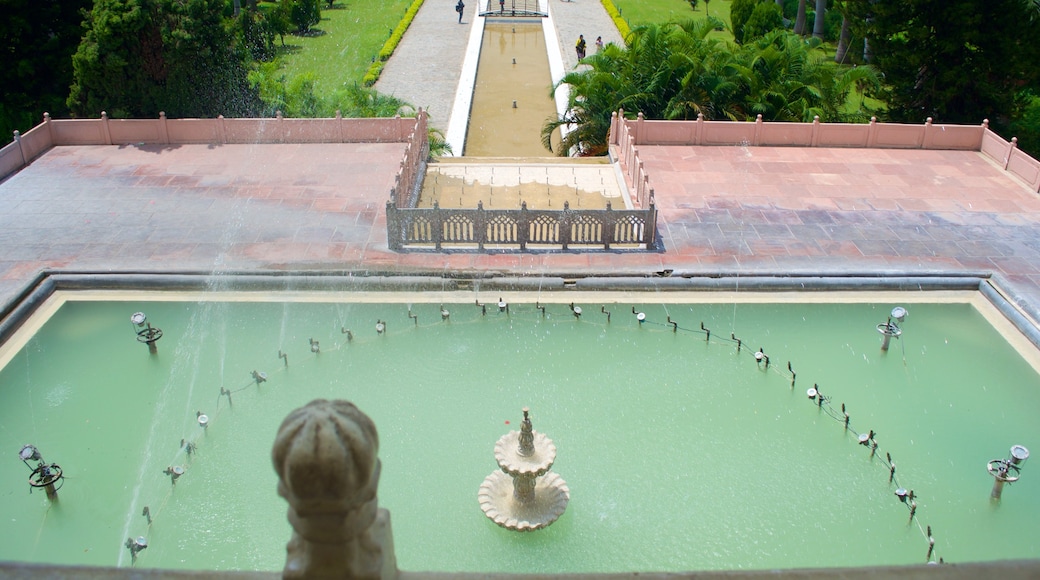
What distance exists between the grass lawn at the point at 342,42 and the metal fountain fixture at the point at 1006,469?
82.4 feet

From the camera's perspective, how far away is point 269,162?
21.7 metres

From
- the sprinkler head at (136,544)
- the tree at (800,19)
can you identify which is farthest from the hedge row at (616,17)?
the sprinkler head at (136,544)

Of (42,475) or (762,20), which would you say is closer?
(42,475)

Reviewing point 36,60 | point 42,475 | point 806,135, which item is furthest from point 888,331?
point 36,60

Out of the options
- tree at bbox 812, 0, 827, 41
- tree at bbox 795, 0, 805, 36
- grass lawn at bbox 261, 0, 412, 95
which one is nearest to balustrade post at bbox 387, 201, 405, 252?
grass lawn at bbox 261, 0, 412, 95

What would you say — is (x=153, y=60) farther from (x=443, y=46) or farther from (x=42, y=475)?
(x=443, y=46)

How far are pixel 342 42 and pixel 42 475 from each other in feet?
108

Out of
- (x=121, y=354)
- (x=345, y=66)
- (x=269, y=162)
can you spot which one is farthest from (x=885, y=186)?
(x=345, y=66)

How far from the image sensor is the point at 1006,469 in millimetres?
11281

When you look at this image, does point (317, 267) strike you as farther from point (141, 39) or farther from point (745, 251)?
point (141, 39)

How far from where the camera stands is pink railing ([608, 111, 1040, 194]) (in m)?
22.8

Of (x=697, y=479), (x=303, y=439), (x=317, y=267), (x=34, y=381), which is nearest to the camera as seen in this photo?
(x=303, y=439)

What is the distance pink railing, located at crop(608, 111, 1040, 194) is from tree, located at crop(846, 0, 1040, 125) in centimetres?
294

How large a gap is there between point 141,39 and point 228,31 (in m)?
2.42
